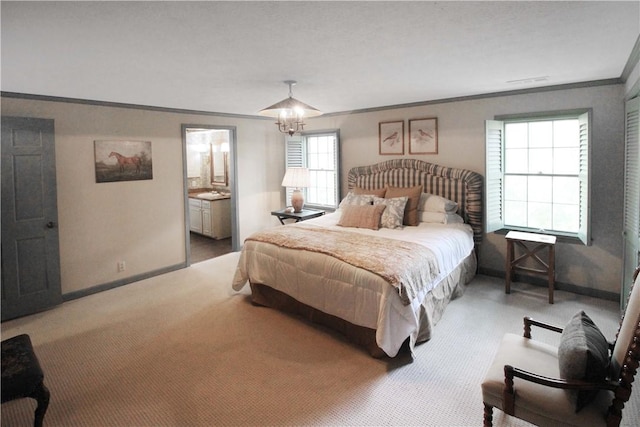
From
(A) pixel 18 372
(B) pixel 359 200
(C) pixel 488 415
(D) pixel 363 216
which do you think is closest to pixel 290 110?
(D) pixel 363 216

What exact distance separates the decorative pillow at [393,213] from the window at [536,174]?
104cm

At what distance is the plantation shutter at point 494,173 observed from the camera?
4230 millimetres

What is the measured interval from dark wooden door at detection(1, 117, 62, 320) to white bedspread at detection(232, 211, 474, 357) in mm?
2065

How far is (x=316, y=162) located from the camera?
6.57 m

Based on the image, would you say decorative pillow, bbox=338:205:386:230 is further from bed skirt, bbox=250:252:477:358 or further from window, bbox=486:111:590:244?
window, bbox=486:111:590:244

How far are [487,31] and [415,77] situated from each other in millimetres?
1205

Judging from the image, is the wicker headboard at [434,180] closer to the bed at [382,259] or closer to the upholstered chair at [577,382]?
the bed at [382,259]

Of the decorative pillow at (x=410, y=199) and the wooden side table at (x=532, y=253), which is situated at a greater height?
the decorative pillow at (x=410, y=199)

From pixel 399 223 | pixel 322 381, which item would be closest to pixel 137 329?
pixel 322 381

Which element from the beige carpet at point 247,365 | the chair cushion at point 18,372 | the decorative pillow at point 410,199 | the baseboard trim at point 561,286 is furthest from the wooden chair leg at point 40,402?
the baseboard trim at point 561,286

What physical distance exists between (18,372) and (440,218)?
161 inches

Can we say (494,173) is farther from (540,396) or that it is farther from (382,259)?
(540,396)

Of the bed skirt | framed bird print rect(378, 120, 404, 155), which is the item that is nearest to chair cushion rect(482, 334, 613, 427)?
the bed skirt

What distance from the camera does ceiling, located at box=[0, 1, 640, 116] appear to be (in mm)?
1896
